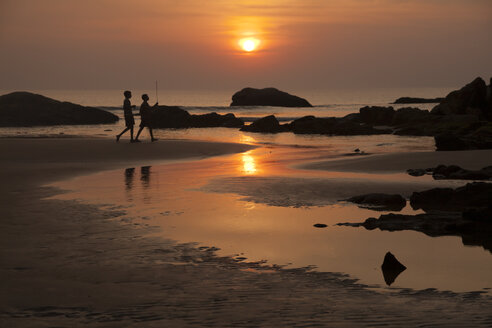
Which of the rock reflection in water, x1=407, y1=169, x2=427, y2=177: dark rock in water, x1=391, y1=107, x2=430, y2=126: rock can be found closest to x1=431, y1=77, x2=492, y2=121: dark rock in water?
x1=391, y1=107, x2=430, y2=126: rock

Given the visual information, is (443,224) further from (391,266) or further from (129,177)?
(129,177)

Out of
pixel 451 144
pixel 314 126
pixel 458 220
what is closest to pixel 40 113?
pixel 314 126

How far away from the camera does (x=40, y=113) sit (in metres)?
60.0

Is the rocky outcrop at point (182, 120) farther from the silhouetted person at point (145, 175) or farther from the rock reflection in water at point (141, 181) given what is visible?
the rock reflection in water at point (141, 181)

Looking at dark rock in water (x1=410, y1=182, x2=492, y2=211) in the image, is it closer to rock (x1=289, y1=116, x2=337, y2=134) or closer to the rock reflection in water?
the rock reflection in water

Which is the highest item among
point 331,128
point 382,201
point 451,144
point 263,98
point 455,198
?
point 263,98

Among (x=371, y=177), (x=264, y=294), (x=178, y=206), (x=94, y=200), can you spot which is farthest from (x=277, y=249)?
(x=371, y=177)

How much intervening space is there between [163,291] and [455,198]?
7185mm

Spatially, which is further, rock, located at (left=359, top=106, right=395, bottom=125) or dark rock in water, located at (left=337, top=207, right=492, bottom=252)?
rock, located at (left=359, top=106, right=395, bottom=125)

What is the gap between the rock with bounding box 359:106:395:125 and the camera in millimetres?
56922

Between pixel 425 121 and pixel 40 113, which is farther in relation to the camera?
pixel 40 113

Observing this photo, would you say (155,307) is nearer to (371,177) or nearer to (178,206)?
(178,206)

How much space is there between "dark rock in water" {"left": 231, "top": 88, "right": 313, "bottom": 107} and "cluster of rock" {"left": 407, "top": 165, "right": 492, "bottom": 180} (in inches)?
4066

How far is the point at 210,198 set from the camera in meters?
13.4
